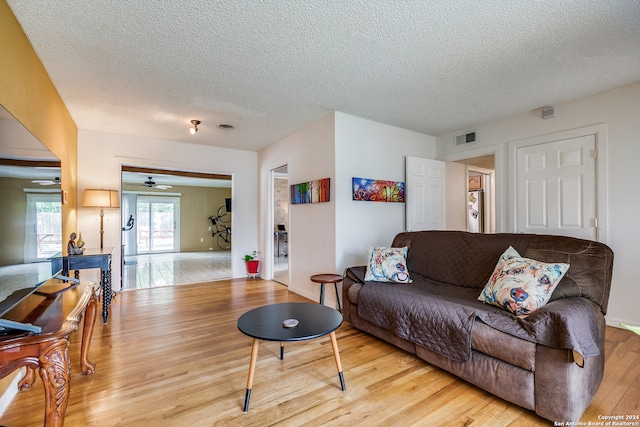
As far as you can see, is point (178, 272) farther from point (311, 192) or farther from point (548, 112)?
point (548, 112)

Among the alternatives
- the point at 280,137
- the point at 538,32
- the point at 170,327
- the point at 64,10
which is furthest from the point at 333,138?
the point at 170,327

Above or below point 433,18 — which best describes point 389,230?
below

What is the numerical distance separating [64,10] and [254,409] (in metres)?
2.63

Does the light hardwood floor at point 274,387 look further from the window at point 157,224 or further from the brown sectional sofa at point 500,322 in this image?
the window at point 157,224

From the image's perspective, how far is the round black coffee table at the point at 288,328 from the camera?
167 cm

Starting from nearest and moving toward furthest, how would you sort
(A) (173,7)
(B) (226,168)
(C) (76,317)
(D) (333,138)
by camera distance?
1. (C) (76,317)
2. (A) (173,7)
3. (D) (333,138)
4. (B) (226,168)

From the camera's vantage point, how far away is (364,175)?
3.75 m

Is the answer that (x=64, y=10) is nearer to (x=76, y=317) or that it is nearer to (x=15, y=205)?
(x=15, y=205)

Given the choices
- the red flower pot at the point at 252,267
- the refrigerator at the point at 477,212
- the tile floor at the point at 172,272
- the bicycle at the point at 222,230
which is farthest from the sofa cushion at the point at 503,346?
the bicycle at the point at 222,230

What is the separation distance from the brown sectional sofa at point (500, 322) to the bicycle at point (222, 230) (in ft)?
27.1

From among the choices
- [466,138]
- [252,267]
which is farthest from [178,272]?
[466,138]

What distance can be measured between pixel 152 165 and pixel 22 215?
3.18 metres

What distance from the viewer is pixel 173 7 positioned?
1779 mm

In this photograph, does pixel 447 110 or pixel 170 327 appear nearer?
pixel 170 327
